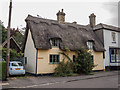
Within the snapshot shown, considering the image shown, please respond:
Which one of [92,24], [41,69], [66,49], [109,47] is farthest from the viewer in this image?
[92,24]

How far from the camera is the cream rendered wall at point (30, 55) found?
14.2 metres

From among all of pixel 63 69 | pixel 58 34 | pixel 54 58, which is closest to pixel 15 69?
pixel 54 58

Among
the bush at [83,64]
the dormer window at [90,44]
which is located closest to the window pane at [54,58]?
the bush at [83,64]

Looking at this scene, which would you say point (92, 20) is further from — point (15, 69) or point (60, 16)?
point (15, 69)

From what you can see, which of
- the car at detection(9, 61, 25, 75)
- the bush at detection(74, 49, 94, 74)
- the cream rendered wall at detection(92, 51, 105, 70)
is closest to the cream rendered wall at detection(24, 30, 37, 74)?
the car at detection(9, 61, 25, 75)

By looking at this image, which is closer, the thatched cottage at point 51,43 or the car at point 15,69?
the car at point 15,69

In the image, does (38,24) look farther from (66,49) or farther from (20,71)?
(20,71)

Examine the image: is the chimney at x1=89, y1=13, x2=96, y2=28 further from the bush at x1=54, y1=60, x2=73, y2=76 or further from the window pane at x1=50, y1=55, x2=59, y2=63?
the bush at x1=54, y1=60, x2=73, y2=76

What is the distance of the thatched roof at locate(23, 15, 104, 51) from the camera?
1450cm

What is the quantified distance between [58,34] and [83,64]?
498cm

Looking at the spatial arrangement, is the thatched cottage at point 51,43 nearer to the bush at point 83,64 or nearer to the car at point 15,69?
the bush at point 83,64

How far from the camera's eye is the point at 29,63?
604 inches

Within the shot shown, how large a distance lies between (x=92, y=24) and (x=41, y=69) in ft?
43.0

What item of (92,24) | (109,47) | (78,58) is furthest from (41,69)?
(92,24)
